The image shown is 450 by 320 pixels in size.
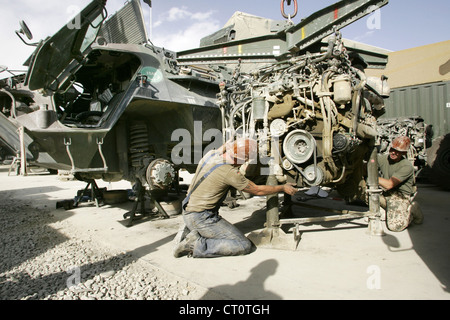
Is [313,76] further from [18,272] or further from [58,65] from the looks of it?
[18,272]

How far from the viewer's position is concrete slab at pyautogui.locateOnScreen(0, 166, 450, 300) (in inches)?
97.1

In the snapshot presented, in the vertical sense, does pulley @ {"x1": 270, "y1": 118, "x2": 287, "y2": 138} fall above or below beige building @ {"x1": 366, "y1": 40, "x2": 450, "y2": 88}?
below

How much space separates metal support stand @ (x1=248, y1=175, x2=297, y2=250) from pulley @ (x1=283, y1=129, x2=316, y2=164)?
36 cm

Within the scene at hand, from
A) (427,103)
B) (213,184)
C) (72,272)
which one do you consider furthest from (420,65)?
(72,272)

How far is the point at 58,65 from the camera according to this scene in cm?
425

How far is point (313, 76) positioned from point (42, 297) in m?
3.74

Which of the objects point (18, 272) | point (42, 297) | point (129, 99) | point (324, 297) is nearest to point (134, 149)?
point (129, 99)

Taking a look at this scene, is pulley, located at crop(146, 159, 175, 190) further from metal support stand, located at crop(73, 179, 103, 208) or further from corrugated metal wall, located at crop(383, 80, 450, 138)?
corrugated metal wall, located at crop(383, 80, 450, 138)

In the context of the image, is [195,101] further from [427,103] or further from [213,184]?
[427,103]

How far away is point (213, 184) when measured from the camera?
3.41 meters

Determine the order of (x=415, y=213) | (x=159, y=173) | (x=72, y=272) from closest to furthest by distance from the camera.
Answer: (x=72, y=272) → (x=415, y=213) → (x=159, y=173)

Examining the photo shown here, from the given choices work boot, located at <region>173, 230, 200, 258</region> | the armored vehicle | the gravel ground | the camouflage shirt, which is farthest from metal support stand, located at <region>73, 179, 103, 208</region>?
the camouflage shirt

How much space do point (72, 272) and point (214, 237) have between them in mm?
1529

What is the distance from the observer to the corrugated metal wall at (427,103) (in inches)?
379
